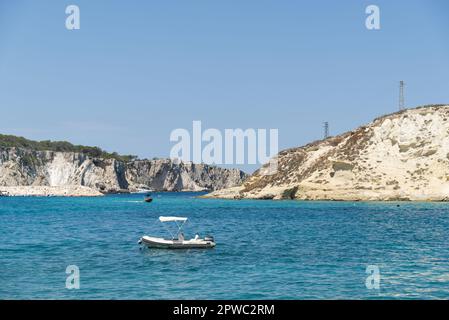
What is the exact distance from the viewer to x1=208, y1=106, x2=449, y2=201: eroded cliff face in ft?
454

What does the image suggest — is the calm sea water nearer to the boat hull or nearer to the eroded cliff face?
the boat hull

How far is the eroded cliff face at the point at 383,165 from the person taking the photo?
5453 inches

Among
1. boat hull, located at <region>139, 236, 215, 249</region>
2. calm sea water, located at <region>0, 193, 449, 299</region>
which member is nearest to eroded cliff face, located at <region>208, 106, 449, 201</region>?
calm sea water, located at <region>0, 193, 449, 299</region>

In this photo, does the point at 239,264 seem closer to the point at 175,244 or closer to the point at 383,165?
the point at 175,244

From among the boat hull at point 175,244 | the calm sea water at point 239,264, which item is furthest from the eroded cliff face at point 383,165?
the boat hull at point 175,244

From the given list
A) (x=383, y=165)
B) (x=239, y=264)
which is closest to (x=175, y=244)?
(x=239, y=264)

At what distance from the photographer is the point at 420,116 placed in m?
154

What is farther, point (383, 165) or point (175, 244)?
point (383, 165)

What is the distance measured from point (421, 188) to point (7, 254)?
111783 mm

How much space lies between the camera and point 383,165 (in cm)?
14738
